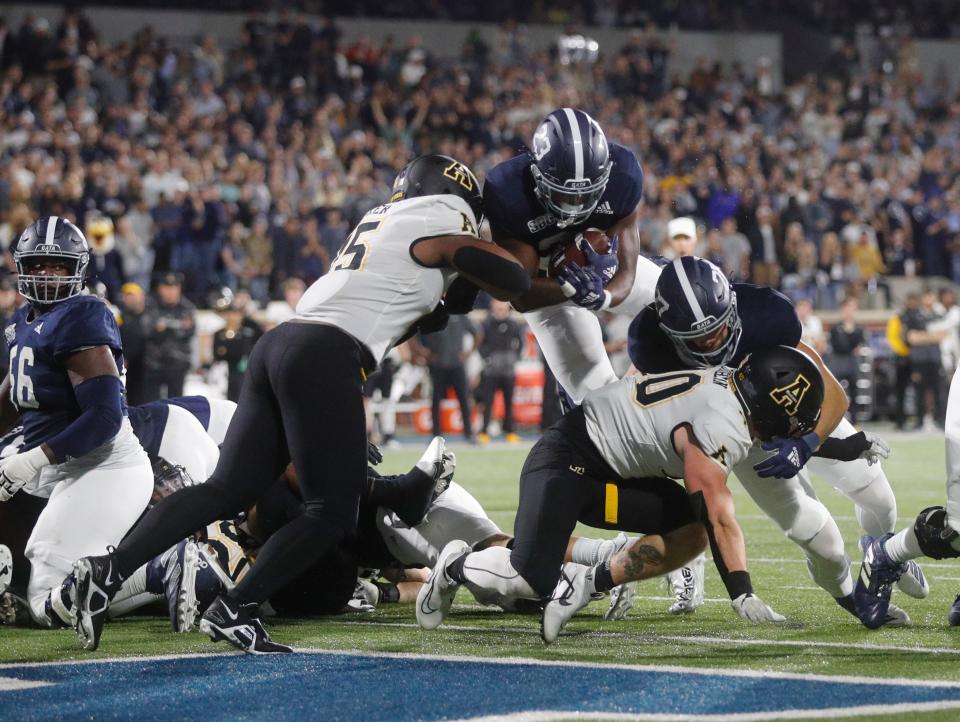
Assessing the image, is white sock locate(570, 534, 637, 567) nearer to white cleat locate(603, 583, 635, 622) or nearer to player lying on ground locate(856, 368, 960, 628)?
white cleat locate(603, 583, 635, 622)

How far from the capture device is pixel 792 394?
4.71 metres

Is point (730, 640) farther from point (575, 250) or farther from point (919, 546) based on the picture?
point (575, 250)

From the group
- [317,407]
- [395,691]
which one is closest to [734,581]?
[395,691]

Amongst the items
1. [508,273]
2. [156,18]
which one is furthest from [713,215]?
[508,273]

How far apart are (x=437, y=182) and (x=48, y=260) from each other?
1.56 m

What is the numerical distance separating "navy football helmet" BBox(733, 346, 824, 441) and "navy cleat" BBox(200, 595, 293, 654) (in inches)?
67.5

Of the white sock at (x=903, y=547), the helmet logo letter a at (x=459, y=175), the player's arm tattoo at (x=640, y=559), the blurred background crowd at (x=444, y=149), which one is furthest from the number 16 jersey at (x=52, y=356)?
the blurred background crowd at (x=444, y=149)

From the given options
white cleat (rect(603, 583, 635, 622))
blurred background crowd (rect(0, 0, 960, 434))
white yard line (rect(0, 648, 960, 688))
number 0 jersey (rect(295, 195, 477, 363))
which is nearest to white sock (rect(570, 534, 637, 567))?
white cleat (rect(603, 583, 635, 622))

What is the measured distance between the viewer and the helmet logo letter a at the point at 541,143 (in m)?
5.10

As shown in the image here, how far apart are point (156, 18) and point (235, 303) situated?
24.3 feet

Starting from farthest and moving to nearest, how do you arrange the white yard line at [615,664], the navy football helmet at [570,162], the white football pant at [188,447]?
the white football pant at [188,447] → the navy football helmet at [570,162] → the white yard line at [615,664]

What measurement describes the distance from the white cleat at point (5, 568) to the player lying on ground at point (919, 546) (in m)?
3.07

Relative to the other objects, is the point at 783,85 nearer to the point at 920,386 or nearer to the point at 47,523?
the point at 920,386

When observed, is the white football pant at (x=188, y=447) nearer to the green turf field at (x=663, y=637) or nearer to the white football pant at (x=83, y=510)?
the white football pant at (x=83, y=510)
